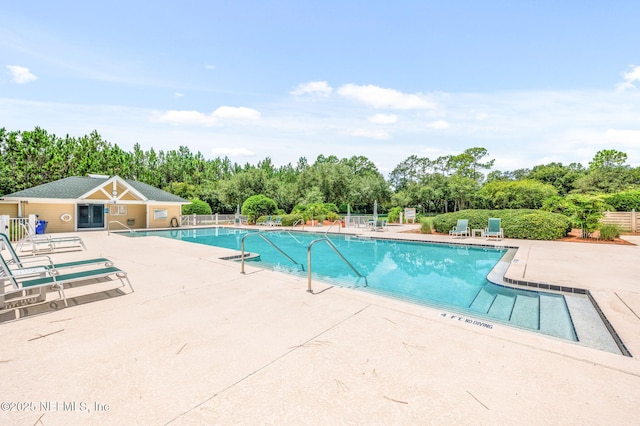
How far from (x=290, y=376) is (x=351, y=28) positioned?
1371 cm

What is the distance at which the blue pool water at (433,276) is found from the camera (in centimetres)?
457

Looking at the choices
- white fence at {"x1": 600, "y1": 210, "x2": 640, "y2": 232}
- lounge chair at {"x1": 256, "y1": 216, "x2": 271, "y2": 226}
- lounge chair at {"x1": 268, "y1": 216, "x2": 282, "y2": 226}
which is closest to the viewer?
white fence at {"x1": 600, "y1": 210, "x2": 640, "y2": 232}

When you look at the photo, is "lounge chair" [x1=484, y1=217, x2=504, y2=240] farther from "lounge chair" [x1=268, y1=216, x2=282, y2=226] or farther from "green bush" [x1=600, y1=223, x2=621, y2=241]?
"lounge chair" [x1=268, y1=216, x2=282, y2=226]

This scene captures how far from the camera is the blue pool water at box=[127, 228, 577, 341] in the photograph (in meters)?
4.57

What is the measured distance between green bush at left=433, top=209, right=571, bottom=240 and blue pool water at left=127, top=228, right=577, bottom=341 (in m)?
2.87

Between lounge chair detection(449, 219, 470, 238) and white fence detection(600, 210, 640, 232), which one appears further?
white fence detection(600, 210, 640, 232)

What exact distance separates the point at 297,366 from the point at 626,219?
22.3 m

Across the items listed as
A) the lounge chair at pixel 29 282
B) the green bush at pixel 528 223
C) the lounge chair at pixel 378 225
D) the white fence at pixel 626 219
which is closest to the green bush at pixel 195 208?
the lounge chair at pixel 378 225

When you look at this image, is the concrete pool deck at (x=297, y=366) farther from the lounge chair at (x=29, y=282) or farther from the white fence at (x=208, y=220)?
the white fence at (x=208, y=220)

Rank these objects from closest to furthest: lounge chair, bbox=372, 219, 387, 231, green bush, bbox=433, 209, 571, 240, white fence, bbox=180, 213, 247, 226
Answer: green bush, bbox=433, 209, 571, 240
lounge chair, bbox=372, 219, 387, 231
white fence, bbox=180, 213, 247, 226

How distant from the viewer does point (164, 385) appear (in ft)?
7.32

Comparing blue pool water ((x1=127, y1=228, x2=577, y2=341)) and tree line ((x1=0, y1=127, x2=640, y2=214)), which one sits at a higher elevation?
tree line ((x1=0, y1=127, x2=640, y2=214))

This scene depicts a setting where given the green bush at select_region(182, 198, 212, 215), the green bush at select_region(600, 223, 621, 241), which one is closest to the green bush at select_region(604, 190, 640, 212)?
the green bush at select_region(600, 223, 621, 241)

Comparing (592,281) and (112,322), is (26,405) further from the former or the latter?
(592,281)
